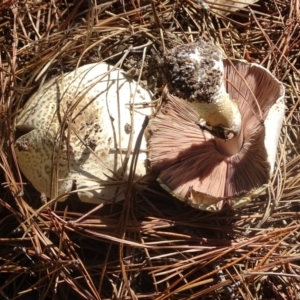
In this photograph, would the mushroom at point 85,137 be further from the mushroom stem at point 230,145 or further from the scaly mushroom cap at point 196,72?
the scaly mushroom cap at point 196,72

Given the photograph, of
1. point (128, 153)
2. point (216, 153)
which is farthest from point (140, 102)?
point (216, 153)

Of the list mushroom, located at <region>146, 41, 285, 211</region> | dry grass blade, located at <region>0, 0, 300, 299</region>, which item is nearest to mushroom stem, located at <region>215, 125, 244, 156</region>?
mushroom, located at <region>146, 41, 285, 211</region>

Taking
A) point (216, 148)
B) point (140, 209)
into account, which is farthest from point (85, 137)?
point (216, 148)

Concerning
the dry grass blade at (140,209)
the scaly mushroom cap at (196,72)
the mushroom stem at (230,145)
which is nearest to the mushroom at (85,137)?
the dry grass blade at (140,209)

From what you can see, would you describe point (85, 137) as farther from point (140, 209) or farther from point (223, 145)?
point (223, 145)

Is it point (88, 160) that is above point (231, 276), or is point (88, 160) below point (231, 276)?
above

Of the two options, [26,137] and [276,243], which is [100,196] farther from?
[276,243]
